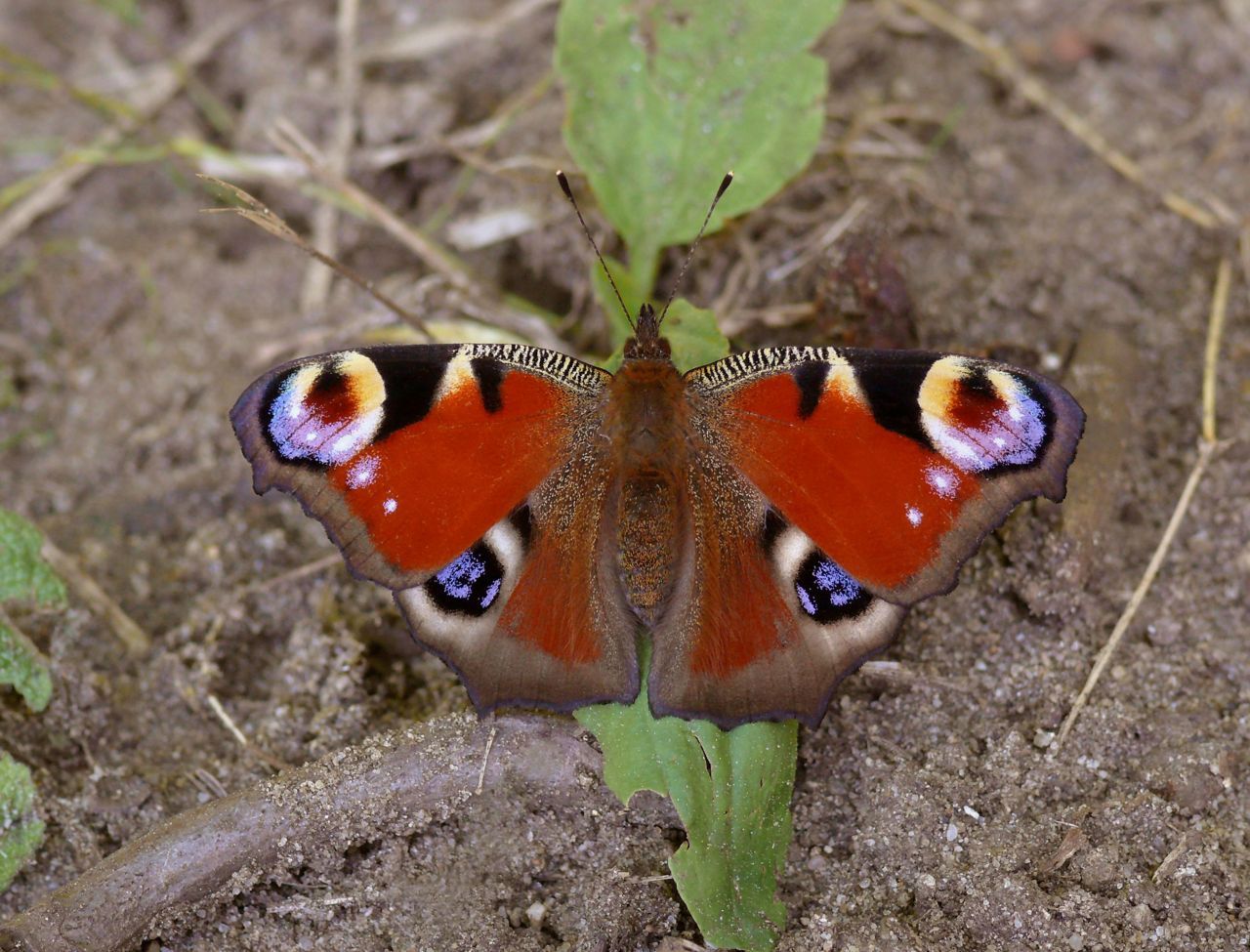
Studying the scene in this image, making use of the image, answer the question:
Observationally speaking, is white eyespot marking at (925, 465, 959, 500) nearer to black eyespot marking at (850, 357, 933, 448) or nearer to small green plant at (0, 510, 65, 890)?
black eyespot marking at (850, 357, 933, 448)

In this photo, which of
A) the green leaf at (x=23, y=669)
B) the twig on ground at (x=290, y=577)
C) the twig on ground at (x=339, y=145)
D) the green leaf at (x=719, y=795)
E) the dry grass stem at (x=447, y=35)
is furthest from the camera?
the dry grass stem at (x=447, y=35)

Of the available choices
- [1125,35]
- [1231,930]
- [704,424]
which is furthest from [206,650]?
[1125,35]

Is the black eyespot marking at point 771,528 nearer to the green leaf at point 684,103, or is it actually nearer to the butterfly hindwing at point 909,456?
the butterfly hindwing at point 909,456

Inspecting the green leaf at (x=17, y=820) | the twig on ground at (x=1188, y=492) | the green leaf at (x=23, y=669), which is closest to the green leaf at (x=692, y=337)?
the twig on ground at (x=1188, y=492)

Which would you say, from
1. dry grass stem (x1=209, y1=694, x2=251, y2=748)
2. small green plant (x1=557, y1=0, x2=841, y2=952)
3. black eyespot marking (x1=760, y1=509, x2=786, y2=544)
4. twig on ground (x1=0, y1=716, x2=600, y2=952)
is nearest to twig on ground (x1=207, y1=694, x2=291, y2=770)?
dry grass stem (x1=209, y1=694, x2=251, y2=748)

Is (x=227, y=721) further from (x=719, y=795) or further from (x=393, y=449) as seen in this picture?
(x=719, y=795)

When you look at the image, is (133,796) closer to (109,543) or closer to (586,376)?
(109,543)

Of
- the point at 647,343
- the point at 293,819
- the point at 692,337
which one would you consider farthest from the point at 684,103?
the point at 293,819

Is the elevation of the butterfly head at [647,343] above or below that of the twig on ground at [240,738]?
above
